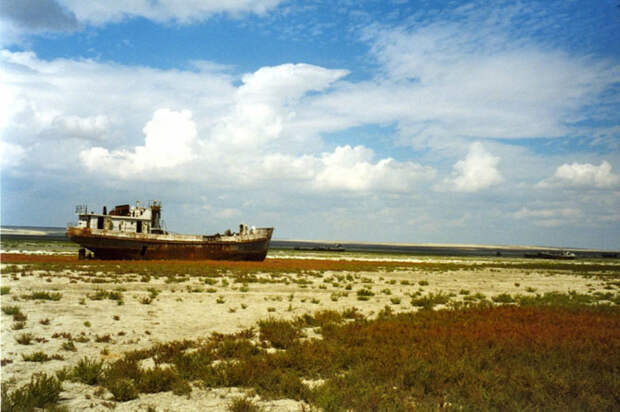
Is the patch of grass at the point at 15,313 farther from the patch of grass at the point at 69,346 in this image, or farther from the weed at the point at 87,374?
the weed at the point at 87,374

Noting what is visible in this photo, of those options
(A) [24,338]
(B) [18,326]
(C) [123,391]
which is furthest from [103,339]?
(C) [123,391]

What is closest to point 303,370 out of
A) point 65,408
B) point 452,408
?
point 452,408

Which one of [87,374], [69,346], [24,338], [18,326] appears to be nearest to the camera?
[87,374]

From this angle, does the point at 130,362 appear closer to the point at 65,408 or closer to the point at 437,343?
the point at 65,408

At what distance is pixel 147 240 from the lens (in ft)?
140

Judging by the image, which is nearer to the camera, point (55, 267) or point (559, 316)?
point (559, 316)

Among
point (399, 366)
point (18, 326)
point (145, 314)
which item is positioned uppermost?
point (399, 366)

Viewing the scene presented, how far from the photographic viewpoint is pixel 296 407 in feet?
24.3

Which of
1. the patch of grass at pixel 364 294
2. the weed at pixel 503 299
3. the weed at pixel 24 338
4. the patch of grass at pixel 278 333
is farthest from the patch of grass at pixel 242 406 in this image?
the weed at pixel 503 299

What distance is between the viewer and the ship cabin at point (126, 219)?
139 feet

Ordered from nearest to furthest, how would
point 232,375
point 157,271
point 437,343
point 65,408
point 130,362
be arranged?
point 65,408 → point 232,375 → point 130,362 → point 437,343 → point 157,271

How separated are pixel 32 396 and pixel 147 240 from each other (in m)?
37.4

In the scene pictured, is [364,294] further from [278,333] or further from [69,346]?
[69,346]

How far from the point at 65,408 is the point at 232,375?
295cm
